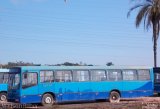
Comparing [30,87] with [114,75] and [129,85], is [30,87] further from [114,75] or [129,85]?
[129,85]

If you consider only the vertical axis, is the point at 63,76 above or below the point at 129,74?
below

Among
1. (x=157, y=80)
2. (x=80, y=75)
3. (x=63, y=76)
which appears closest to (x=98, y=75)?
(x=80, y=75)

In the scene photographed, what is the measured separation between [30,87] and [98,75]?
17.3 feet

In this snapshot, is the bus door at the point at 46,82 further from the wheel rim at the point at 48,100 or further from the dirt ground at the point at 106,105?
the dirt ground at the point at 106,105

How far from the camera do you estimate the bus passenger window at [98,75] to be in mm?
29234

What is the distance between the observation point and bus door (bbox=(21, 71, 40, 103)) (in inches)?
1030

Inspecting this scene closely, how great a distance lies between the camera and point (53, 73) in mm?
27469

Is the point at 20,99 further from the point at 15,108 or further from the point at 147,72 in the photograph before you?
the point at 147,72

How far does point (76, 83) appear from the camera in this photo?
28.5 meters

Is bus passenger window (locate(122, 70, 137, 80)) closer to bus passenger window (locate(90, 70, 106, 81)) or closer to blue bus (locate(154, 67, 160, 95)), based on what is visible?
bus passenger window (locate(90, 70, 106, 81))

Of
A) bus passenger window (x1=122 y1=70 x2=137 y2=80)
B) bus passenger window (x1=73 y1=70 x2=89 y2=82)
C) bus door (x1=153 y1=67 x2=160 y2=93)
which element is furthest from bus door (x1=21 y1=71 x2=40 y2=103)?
bus door (x1=153 y1=67 x2=160 y2=93)

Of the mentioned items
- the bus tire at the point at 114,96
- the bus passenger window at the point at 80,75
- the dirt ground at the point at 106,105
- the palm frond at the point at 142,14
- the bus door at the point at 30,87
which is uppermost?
the palm frond at the point at 142,14

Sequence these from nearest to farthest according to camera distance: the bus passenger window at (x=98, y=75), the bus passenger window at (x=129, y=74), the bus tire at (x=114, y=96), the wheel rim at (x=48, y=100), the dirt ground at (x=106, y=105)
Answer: the dirt ground at (x=106, y=105), the wheel rim at (x=48, y=100), the bus passenger window at (x=98, y=75), the bus tire at (x=114, y=96), the bus passenger window at (x=129, y=74)

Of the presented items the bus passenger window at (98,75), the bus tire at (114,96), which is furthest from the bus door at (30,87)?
the bus tire at (114,96)
